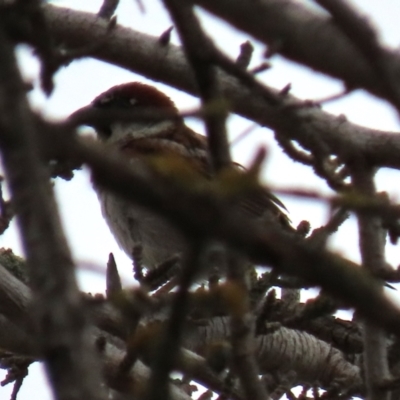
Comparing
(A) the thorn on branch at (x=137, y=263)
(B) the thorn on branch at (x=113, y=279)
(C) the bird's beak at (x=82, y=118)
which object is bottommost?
(C) the bird's beak at (x=82, y=118)

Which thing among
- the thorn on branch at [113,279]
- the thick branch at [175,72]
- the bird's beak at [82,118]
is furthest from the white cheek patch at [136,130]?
the bird's beak at [82,118]

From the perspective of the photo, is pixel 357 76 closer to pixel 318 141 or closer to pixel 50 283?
pixel 318 141

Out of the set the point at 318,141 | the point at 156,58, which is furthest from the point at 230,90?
the point at 318,141

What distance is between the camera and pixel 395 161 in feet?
11.6

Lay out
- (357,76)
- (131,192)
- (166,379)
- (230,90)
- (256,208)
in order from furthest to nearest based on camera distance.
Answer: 1. (256,208)
2. (230,90)
3. (357,76)
4. (166,379)
5. (131,192)

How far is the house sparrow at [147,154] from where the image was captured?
19.5 feet

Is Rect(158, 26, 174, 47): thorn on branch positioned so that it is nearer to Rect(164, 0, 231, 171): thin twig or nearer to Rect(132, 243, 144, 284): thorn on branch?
Rect(132, 243, 144, 284): thorn on branch

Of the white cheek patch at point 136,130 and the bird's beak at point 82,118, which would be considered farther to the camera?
the white cheek patch at point 136,130

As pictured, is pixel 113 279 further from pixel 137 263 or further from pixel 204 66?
pixel 204 66

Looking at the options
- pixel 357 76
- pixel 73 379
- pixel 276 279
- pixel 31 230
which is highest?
pixel 276 279

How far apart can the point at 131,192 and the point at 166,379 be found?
0.34 m

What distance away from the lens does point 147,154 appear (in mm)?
5367

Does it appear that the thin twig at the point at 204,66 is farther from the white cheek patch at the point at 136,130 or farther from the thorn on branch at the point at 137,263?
the white cheek patch at the point at 136,130

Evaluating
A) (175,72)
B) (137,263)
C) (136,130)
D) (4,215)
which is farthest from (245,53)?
(136,130)
